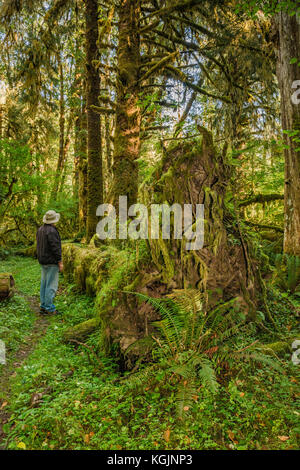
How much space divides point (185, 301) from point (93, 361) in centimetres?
160

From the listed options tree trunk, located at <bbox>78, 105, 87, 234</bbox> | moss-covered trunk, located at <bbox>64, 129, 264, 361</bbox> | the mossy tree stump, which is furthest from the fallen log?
tree trunk, located at <bbox>78, 105, 87, 234</bbox>

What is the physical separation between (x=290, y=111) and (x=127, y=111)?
12.3ft

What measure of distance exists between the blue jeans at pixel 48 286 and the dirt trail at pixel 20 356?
27 cm

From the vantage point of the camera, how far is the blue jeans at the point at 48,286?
6.27 meters

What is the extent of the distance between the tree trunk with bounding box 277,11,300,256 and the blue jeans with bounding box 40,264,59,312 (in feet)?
17.5

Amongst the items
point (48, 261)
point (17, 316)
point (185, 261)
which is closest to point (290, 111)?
point (185, 261)

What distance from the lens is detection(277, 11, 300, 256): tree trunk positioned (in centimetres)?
632

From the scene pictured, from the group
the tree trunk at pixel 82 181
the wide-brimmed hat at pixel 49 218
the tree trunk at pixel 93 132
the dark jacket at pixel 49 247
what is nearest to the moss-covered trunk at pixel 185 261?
the dark jacket at pixel 49 247

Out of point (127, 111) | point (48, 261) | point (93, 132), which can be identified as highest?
point (93, 132)

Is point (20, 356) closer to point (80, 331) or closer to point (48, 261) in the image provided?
point (80, 331)

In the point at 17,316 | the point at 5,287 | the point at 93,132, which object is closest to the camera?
the point at 17,316

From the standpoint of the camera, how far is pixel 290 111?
644 cm
